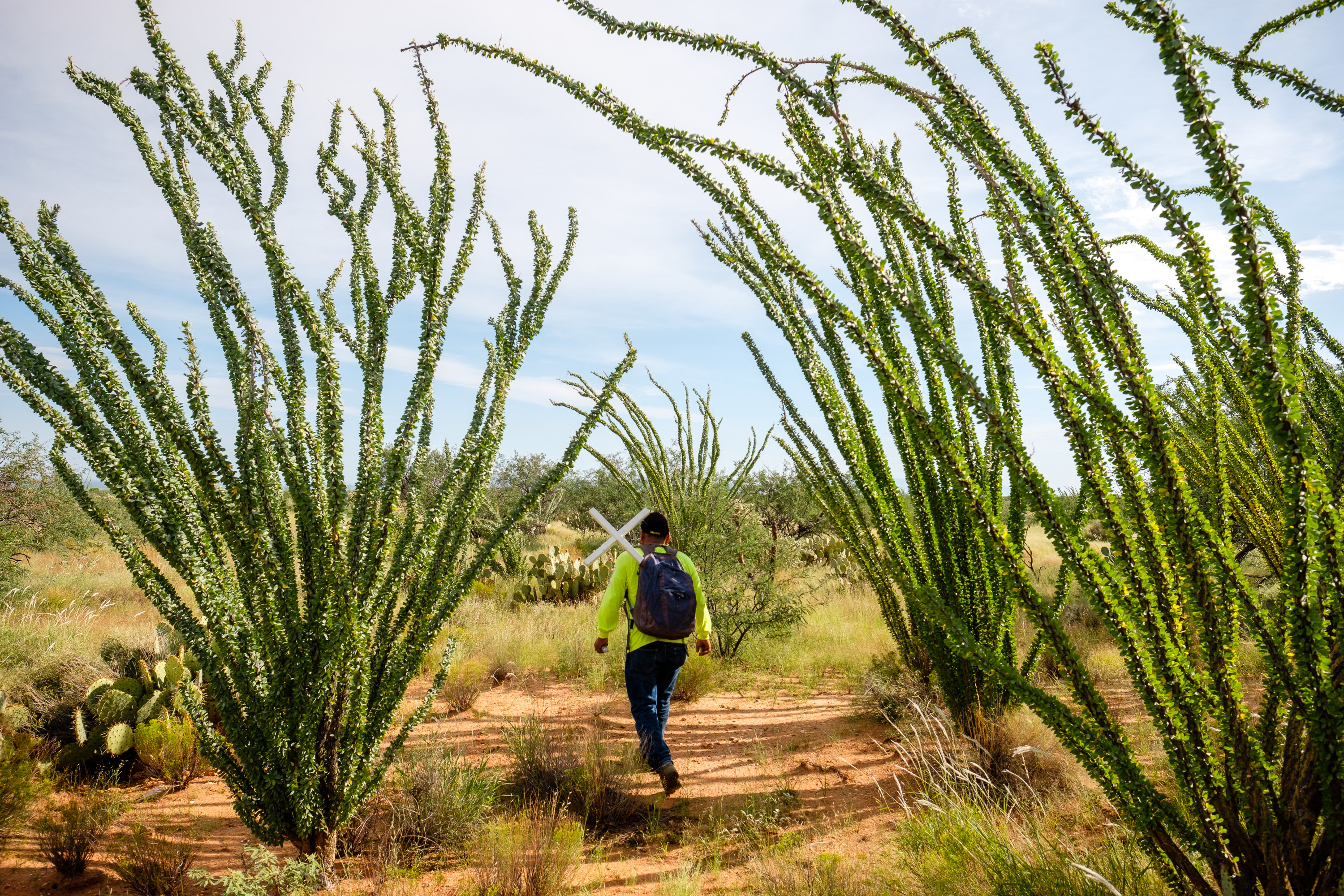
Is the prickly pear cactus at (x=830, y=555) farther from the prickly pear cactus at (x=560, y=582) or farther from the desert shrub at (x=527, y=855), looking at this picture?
the desert shrub at (x=527, y=855)

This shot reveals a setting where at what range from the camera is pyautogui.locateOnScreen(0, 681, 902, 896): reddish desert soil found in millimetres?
3078

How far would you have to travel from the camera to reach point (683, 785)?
421cm

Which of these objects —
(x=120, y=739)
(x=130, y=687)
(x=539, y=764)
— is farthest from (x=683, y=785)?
(x=130, y=687)

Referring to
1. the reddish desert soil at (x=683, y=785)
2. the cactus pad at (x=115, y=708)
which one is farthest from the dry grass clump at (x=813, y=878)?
the cactus pad at (x=115, y=708)

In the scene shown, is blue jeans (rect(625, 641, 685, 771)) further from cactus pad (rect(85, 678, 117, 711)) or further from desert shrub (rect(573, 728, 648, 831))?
cactus pad (rect(85, 678, 117, 711))

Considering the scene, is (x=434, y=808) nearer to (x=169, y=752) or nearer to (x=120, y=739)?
(x=169, y=752)

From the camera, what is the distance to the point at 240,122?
2.80 meters

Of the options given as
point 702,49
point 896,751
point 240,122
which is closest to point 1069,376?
point 702,49

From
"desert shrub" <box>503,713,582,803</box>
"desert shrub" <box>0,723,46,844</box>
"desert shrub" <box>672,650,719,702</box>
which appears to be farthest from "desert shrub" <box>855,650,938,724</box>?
"desert shrub" <box>0,723,46,844</box>

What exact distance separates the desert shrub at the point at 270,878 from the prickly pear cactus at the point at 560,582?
7.13 metres

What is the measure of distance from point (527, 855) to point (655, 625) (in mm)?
1505

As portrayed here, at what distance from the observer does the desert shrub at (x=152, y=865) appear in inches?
113

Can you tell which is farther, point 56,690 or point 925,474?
point 56,690

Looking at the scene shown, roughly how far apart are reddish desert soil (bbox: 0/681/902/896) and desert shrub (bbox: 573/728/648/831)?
16 centimetres
